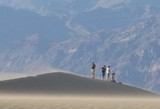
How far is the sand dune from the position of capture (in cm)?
4131

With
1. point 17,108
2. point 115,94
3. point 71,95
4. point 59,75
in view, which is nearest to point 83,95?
point 71,95

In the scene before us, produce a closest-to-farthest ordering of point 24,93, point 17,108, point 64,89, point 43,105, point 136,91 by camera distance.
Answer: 1. point 17,108
2. point 43,105
3. point 24,93
4. point 64,89
5. point 136,91

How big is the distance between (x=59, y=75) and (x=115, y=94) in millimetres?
6312

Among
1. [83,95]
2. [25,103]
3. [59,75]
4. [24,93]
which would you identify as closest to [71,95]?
[83,95]

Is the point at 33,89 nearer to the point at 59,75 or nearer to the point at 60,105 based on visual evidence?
the point at 59,75

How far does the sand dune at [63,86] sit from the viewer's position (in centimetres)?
4131

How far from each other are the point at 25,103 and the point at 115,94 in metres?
15.6

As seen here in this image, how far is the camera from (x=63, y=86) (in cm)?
4341

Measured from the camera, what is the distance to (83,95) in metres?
40.8

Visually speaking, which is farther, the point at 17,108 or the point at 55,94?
the point at 55,94

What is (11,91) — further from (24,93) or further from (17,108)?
(17,108)

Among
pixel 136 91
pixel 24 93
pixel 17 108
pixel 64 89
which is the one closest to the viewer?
pixel 17 108

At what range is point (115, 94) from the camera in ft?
143

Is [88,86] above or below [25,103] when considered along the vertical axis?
above
